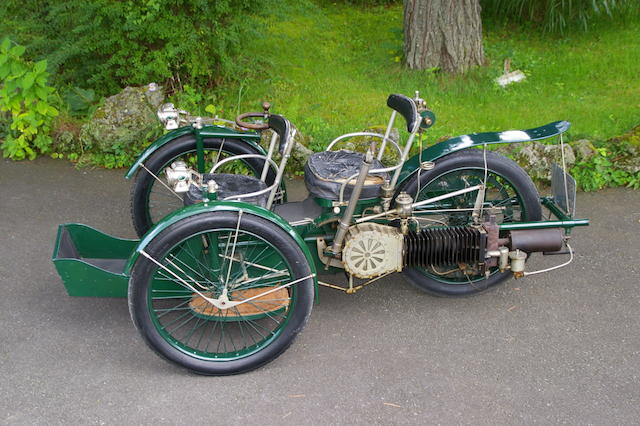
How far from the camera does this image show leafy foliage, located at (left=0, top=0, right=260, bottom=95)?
19.8ft

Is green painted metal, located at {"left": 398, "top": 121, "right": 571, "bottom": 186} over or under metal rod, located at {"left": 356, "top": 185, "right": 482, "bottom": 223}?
over

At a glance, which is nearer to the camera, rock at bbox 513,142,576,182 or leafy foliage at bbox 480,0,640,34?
rock at bbox 513,142,576,182

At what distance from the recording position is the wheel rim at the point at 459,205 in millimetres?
4098

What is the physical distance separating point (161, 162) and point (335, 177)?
1206 mm

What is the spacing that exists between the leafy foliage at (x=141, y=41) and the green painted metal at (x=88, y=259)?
254 cm

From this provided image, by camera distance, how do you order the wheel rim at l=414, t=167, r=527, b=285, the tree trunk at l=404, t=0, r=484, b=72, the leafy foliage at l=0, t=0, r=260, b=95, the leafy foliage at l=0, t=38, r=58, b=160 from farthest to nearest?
1. the tree trunk at l=404, t=0, r=484, b=72
2. the leafy foliage at l=0, t=0, r=260, b=95
3. the leafy foliage at l=0, t=38, r=58, b=160
4. the wheel rim at l=414, t=167, r=527, b=285

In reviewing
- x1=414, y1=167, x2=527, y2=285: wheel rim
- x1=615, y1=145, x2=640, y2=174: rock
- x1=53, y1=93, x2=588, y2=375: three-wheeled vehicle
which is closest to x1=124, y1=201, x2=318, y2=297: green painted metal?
x1=53, y1=93, x2=588, y2=375: three-wheeled vehicle

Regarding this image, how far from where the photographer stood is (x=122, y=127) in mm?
5914

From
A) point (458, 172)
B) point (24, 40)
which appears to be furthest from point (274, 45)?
point (458, 172)

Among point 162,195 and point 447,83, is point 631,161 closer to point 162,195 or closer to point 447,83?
point 447,83

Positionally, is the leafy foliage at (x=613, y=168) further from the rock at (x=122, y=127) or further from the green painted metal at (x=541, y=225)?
the rock at (x=122, y=127)

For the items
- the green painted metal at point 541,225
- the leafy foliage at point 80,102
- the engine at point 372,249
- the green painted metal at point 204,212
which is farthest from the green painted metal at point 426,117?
the leafy foliage at point 80,102

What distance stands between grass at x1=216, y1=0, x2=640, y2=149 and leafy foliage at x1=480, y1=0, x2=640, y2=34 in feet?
0.60

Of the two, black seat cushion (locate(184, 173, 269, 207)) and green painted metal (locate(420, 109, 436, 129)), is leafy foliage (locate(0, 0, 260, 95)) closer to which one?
black seat cushion (locate(184, 173, 269, 207))
